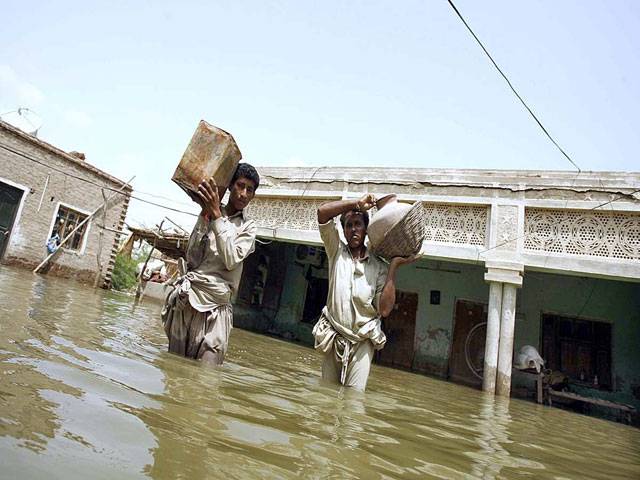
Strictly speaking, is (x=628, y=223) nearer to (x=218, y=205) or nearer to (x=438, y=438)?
(x=438, y=438)

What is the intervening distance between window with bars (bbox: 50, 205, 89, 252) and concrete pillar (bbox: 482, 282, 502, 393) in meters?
13.1

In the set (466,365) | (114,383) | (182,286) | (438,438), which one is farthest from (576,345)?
(114,383)

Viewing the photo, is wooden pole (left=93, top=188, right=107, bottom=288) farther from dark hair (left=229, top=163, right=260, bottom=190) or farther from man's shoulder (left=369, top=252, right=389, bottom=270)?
man's shoulder (left=369, top=252, right=389, bottom=270)

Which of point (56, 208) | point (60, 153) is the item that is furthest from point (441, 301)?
point (60, 153)

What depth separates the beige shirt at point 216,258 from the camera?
8.06ft

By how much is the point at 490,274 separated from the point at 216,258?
585cm

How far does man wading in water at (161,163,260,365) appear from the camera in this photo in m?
2.48

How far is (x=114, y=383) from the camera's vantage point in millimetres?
1610

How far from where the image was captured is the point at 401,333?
10922 millimetres

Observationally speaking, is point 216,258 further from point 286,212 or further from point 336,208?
point 286,212

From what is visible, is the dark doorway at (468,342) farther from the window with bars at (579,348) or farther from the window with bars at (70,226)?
the window with bars at (70,226)

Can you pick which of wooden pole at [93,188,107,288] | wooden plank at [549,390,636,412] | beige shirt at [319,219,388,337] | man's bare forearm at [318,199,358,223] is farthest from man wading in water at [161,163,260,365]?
wooden pole at [93,188,107,288]

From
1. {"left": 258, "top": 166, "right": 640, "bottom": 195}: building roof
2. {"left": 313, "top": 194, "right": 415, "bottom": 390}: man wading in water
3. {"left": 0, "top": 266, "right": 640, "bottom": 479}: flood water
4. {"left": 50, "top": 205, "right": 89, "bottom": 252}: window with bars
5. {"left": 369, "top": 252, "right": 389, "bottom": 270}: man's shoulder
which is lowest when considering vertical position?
{"left": 0, "top": 266, "right": 640, "bottom": 479}: flood water

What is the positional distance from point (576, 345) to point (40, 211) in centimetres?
1544
